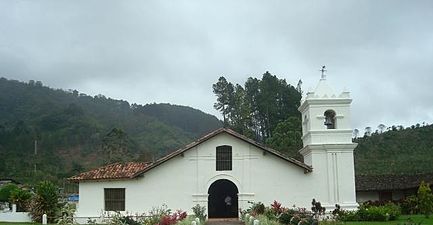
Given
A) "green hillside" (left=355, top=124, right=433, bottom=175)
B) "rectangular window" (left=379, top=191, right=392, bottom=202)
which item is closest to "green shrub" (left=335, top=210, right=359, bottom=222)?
"rectangular window" (left=379, top=191, right=392, bottom=202)

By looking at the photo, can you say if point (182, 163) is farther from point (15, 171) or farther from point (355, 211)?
point (15, 171)

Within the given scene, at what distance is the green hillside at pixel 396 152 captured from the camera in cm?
5378

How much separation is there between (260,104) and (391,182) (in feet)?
64.0

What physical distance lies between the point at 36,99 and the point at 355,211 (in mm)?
71382

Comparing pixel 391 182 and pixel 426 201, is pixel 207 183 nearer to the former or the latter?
pixel 426 201

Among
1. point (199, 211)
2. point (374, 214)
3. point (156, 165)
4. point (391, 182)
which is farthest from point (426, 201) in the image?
point (156, 165)

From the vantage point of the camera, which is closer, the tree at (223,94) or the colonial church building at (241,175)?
the colonial church building at (241,175)

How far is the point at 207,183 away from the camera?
28.6 m

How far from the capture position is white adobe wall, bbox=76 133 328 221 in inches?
1121

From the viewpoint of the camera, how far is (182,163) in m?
28.8

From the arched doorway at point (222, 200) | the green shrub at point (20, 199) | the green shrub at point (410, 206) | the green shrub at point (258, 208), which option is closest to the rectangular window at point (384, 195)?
the green shrub at point (410, 206)

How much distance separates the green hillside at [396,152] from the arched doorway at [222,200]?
22364 mm

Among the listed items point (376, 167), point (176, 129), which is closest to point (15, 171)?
point (176, 129)

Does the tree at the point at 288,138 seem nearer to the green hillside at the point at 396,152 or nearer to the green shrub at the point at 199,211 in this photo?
the green hillside at the point at 396,152
